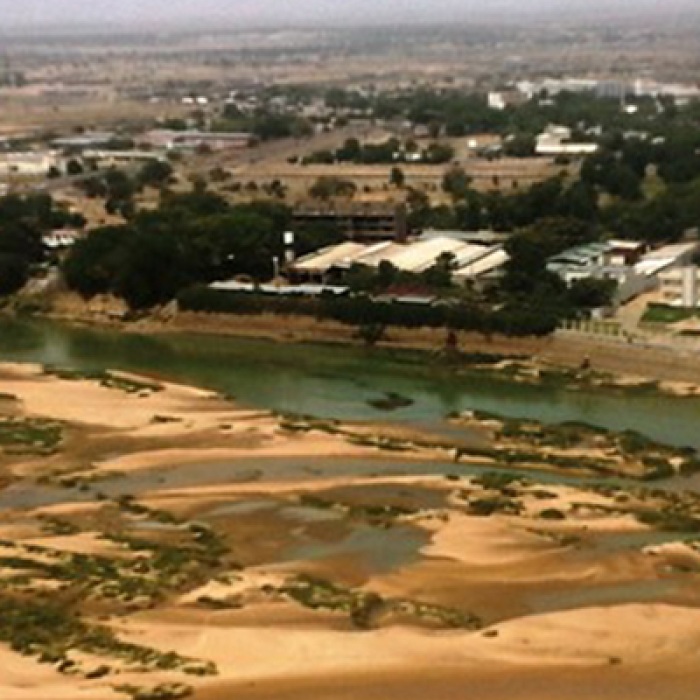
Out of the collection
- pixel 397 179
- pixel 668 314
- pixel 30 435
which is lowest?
pixel 397 179

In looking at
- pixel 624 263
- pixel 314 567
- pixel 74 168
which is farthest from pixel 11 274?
pixel 314 567

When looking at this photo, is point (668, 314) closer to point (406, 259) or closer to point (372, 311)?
point (372, 311)

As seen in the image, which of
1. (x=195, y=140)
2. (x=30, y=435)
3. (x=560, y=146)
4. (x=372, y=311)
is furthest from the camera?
(x=195, y=140)

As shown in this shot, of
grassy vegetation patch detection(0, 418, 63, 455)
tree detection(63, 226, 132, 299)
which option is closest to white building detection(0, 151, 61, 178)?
tree detection(63, 226, 132, 299)

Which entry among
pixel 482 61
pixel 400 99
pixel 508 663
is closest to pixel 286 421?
pixel 508 663

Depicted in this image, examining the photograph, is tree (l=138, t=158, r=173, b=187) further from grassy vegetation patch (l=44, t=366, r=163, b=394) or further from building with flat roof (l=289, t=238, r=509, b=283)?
grassy vegetation patch (l=44, t=366, r=163, b=394)

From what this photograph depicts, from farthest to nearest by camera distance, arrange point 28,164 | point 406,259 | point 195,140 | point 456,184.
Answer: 1. point 195,140
2. point 28,164
3. point 456,184
4. point 406,259

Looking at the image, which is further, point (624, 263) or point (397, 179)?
point (397, 179)

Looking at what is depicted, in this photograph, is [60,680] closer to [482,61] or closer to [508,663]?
[508,663]
